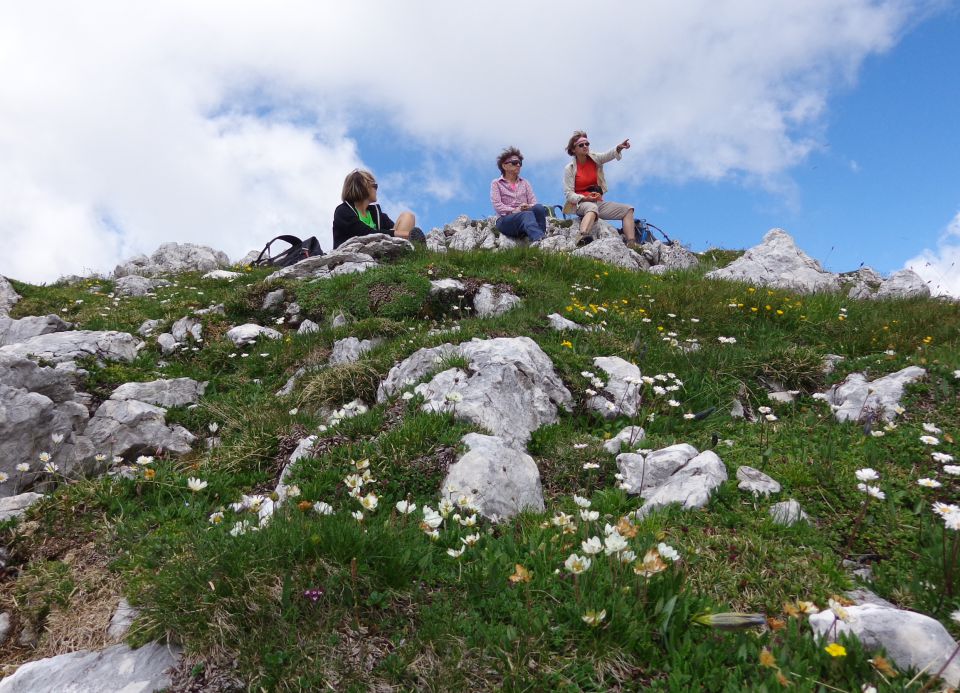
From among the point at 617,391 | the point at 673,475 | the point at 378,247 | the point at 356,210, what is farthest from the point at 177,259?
the point at 673,475

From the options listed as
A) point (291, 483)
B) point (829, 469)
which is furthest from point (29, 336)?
point (829, 469)

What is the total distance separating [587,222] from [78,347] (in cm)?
1292

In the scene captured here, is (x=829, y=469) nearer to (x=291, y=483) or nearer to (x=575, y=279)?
(x=291, y=483)

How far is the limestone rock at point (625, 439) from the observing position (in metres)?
4.94

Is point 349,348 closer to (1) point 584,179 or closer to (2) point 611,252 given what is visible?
(2) point 611,252

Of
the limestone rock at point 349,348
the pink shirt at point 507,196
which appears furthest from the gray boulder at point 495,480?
the pink shirt at point 507,196

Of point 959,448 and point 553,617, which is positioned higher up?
point 959,448

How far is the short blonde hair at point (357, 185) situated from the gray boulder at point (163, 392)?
757cm

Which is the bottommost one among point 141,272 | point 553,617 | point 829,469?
point 553,617

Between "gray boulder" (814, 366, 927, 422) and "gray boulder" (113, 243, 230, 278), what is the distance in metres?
18.5

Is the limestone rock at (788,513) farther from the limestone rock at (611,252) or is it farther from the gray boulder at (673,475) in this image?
the limestone rock at (611,252)

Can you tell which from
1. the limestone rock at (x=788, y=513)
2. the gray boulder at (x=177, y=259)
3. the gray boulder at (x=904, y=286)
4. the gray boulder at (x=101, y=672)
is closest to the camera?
the gray boulder at (x=101, y=672)

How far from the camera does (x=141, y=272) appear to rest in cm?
1788

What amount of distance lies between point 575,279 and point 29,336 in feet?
29.9
